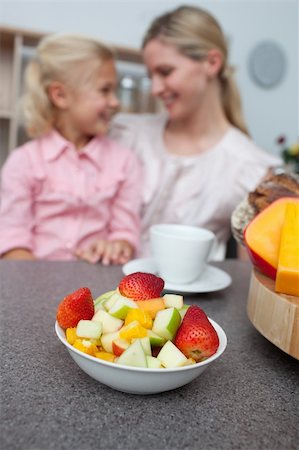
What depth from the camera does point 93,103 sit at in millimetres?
1492

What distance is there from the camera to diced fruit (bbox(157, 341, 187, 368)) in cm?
44

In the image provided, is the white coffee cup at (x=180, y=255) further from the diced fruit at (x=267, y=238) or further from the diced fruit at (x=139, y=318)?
the diced fruit at (x=139, y=318)

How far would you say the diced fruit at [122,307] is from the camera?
0.47 m

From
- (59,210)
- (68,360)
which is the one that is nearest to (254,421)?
(68,360)

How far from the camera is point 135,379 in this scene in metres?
0.44

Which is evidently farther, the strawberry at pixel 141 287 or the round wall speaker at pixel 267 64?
the round wall speaker at pixel 267 64

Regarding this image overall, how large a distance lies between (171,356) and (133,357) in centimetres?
4

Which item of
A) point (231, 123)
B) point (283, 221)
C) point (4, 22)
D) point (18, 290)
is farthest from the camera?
point (4, 22)

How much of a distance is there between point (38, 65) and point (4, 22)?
1406mm

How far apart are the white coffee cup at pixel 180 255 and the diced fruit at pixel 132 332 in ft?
1.12

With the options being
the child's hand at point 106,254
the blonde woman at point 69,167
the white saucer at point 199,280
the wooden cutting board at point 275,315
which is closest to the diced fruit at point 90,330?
the wooden cutting board at point 275,315

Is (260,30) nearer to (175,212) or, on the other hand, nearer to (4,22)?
(4,22)

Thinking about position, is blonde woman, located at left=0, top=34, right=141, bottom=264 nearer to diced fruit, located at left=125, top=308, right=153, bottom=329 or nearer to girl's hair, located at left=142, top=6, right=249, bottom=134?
girl's hair, located at left=142, top=6, right=249, bottom=134

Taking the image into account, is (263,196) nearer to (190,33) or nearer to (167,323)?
(167,323)
